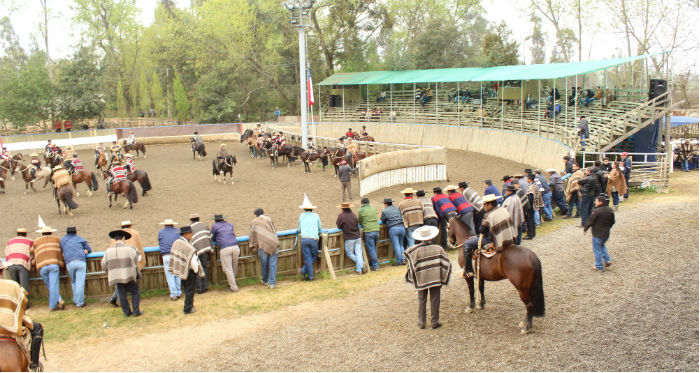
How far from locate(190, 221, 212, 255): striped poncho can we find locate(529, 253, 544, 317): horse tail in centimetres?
567

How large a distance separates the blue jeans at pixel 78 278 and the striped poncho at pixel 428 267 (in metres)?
6.01

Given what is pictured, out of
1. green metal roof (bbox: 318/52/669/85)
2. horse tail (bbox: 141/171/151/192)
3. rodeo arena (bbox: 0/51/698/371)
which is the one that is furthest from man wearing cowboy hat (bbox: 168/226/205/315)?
green metal roof (bbox: 318/52/669/85)

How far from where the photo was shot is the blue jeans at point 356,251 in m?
11.9

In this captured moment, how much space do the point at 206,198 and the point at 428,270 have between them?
44.1ft

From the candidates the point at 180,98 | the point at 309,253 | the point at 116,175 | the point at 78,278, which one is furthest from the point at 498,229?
the point at 180,98

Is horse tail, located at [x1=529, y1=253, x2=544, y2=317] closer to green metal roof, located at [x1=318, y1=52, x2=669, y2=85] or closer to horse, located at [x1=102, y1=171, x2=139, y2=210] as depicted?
horse, located at [x1=102, y1=171, x2=139, y2=210]

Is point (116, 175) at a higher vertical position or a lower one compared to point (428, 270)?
higher

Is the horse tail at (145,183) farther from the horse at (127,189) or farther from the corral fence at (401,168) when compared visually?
the corral fence at (401,168)

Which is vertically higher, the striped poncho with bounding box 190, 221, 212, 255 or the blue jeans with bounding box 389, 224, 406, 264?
the striped poncho with bounding box 190, 221, 212, 255

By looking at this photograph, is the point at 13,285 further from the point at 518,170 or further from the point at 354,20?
the point at 354,20

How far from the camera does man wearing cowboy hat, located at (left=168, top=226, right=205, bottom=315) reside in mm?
9656

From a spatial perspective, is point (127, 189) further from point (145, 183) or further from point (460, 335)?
point (460, 335)

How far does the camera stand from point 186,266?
380 inches

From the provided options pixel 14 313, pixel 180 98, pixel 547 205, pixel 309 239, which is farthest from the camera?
pixel 180 98
